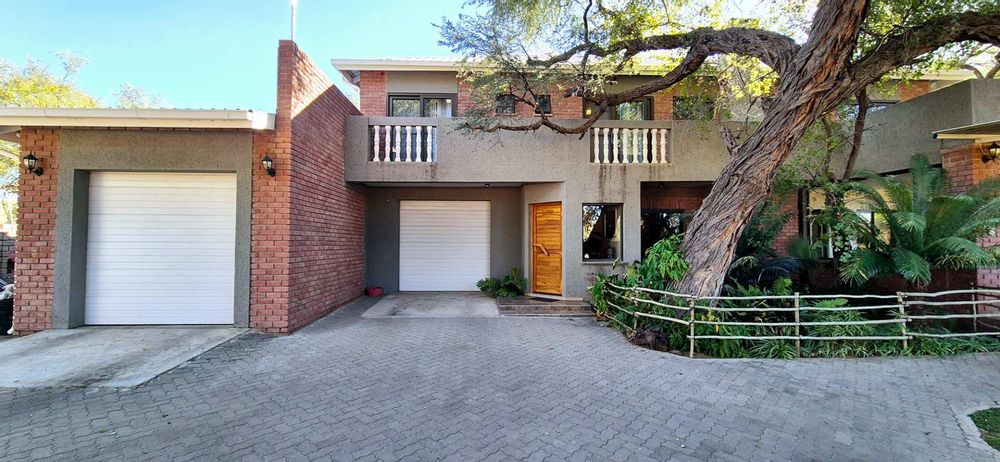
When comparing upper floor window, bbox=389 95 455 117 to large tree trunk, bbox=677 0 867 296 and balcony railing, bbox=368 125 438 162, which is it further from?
large tree trunk, bbox=677 0 867 296

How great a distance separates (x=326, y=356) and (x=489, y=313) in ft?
10.8

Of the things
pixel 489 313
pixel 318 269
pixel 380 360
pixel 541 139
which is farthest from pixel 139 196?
pixel 541 139

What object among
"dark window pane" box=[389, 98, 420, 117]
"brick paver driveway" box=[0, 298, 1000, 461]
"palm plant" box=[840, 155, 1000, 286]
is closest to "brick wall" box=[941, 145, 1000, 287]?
"palm plant" box=[840, 155, 1000, 286]

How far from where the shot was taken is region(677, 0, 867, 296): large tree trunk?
4.91 metres

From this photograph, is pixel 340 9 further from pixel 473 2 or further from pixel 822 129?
pixel 822 129

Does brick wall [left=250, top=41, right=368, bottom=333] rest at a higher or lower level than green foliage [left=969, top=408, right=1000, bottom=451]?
higher

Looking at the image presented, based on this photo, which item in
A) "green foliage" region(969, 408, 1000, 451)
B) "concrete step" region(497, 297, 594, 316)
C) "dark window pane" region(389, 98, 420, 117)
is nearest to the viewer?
A: "green foliage" region(969, 408, 1000, 451)

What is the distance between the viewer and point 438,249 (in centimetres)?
1004

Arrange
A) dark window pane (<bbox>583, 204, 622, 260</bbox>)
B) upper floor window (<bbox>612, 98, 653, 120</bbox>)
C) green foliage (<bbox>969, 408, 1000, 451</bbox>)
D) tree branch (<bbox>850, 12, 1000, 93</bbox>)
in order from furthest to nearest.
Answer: upper floor window (<bbox>612, 98, 653, 120</bbox>) < dark window pane (<bbox>583, 204, 622, 260</bbox>) < tree branch (<bbox>850, 12, 1000, 93</bbox>) < green foliage (<bbox>969, 408, 1000, 451</bbox>)

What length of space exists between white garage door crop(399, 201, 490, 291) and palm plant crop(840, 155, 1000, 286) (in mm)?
7215

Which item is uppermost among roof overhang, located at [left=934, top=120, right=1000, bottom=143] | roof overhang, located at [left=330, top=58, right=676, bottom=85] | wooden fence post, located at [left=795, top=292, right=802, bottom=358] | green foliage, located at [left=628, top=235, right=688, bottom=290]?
roof overhang, located at [left=330, top=58, right=676, bottom=85]

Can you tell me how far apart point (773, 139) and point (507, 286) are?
5766mm

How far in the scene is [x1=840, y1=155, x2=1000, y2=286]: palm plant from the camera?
5.26m

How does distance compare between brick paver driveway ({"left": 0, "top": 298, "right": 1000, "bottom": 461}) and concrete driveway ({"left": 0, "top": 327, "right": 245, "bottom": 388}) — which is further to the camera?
concrete driveway ({"left": 0, "top": 327, "right": 245, "bottom": 388})
